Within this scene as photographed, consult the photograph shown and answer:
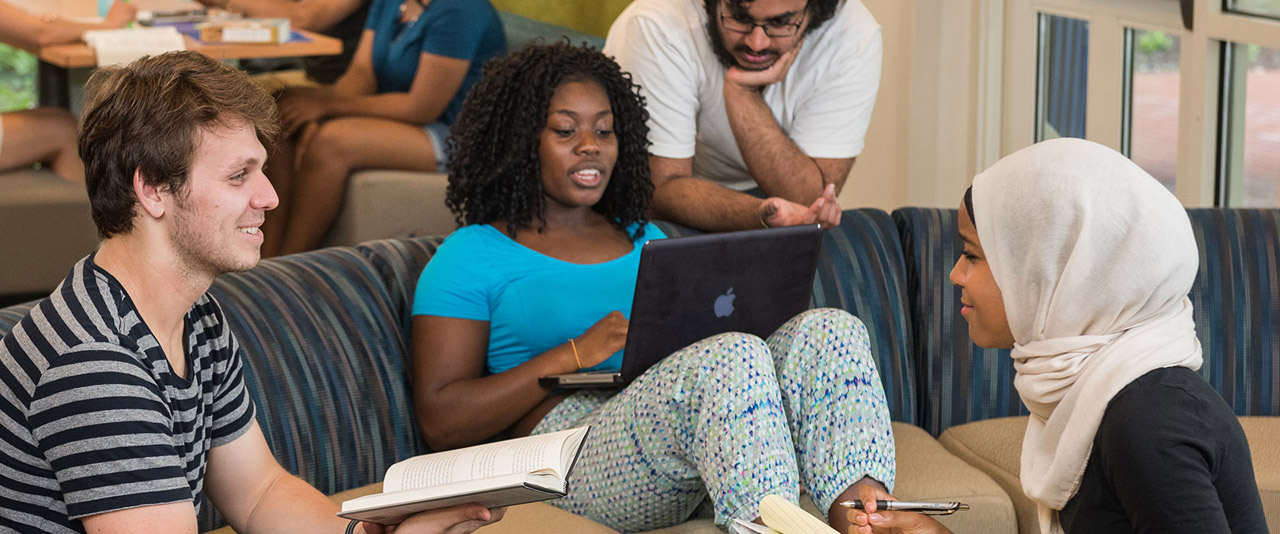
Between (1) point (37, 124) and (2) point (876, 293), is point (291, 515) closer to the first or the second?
(2) point (876, 293)

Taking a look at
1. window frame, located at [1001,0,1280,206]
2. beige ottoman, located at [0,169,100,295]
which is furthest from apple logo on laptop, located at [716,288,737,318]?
window frame, located at [1001,0,1280,206]

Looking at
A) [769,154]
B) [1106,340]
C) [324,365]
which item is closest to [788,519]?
[1106,340]

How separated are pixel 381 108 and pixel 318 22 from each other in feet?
0.88

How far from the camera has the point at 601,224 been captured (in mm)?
2316

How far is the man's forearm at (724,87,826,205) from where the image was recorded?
2.72 metres

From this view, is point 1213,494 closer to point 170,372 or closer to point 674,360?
point 674,360

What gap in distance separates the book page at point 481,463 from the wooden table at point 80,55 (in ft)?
5.47

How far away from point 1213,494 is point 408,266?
1.49m

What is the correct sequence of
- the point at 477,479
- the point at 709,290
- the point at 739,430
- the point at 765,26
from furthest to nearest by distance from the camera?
the point at 765,26 < the point at 709,290 < the point at 739,430 < the point at 477,479

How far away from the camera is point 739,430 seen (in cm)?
169

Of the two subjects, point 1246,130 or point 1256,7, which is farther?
point 1246,130

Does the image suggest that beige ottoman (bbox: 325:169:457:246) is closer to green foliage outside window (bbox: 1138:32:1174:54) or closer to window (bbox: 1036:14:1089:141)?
window (bbox: 1036:14:1089:141)

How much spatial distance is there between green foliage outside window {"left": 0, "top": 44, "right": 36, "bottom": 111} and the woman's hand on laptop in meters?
1.59

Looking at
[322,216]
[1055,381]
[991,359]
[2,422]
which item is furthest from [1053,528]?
[322,216]
